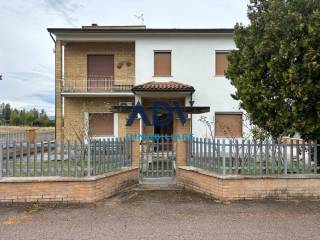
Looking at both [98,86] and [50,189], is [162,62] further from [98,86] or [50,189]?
[50,189]

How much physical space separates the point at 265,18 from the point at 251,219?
4.62 m

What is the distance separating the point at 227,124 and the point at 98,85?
7128 millimetres

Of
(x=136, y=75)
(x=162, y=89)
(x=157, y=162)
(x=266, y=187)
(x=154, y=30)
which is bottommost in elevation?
(x=266, y=187)

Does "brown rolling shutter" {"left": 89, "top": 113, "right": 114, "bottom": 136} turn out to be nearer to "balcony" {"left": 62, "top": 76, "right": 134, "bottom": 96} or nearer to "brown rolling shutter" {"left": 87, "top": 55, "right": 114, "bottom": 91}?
"balcony" {"left": 62, "top": 76, "right": 134, "bottom": 96}

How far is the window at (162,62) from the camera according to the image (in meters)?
14.7

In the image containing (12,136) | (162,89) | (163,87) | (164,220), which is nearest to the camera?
(164,220)

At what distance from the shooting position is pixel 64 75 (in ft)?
49.7

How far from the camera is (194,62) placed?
14.5 meters

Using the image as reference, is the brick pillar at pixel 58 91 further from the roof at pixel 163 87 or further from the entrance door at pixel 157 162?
the entrance door at pixel 157 162

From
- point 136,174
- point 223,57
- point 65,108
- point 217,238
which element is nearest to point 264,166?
point 217,238

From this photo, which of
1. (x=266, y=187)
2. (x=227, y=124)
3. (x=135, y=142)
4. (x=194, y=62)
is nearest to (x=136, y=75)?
(x=194, y=62)

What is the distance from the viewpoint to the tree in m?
6.23

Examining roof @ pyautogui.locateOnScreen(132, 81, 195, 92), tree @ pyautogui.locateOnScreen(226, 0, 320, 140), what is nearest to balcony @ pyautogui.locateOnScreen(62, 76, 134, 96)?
roof @ pyautogui.locateOnScreen(132, 81, 195, 92)

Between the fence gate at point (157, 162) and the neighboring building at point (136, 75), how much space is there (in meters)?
5.71
